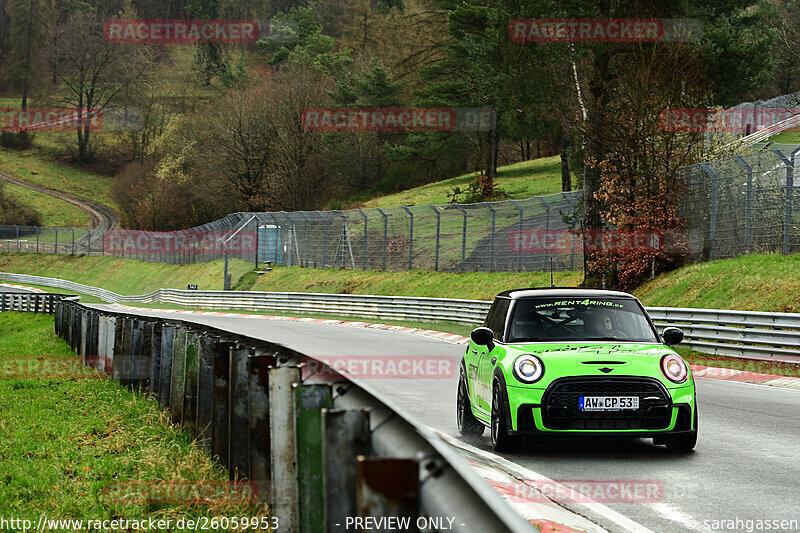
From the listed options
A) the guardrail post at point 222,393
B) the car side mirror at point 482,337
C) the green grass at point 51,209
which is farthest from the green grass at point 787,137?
the green grass at point 51,209

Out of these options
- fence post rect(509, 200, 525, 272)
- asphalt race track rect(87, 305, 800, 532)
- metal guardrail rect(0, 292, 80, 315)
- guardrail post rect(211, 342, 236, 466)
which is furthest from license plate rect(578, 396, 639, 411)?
metal guardrail rect(0, 292, 80, 315)

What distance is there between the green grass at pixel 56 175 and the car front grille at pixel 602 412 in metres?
118

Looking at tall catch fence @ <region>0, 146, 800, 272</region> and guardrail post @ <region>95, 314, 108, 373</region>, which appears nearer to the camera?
guardrail post @ <region>95, 314, 108, 373</region>

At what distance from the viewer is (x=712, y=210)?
25.5 m

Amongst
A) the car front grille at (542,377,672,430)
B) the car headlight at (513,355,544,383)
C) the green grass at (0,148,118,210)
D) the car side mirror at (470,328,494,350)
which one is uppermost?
the green grass at (0,148,118,210)

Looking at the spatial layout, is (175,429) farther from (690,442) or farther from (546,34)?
(546,34)

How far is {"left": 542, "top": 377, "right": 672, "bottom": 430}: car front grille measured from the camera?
8.67m

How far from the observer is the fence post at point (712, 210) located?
25.1 metres

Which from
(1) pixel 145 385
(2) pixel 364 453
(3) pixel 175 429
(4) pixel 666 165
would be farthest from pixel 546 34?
(2) pixel 364 453

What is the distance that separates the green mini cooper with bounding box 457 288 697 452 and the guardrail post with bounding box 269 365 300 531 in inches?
164

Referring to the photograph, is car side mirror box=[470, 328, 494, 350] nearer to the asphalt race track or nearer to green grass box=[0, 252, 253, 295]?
the asphalt race track

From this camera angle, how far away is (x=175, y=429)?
862 centimetres

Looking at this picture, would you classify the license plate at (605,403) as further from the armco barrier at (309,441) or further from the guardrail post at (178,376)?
the guardrail post at (178,376)

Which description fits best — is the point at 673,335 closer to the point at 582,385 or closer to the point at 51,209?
the point at 582,385
